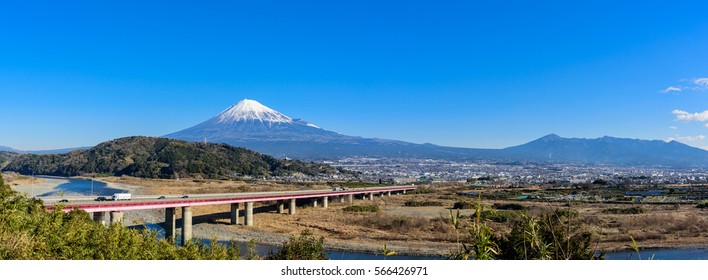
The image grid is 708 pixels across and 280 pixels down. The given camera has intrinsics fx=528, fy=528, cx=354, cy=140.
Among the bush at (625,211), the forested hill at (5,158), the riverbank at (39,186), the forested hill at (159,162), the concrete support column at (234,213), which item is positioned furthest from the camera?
the forested hill at (5,158)

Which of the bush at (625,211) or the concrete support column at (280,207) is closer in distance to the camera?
the bush at (625,211)

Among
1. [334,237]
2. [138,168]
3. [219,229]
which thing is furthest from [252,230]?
[138,168]

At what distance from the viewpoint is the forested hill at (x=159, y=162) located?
90000 mm

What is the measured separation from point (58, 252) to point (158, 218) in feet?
105

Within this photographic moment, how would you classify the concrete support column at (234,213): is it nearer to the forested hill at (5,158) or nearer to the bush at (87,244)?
the bush at (87,244)

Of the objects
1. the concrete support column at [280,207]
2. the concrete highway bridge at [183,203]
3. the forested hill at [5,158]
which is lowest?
the concrete support column at [280,207]

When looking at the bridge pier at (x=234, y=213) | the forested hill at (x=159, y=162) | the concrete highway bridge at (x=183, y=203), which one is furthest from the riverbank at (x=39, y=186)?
the bridge pier at (x=234, y=213)

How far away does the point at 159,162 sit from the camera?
9531 cm

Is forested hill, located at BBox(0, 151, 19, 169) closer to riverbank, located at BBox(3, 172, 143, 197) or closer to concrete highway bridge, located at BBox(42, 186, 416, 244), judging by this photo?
riverbank, located at BBox(3, 172, 143, 197)

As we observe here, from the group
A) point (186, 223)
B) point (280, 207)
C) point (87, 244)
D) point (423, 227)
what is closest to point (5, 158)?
point (280, 207)

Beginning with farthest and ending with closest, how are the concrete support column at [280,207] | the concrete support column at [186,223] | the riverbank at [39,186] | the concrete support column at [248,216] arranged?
the riverbank at [39,186] < the concrete support column at [280,207] < the concrete support column at [248,216] < the concrete support column at [186,223]

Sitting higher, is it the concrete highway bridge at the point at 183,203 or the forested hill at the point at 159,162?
the forested hill at the point at 159,162

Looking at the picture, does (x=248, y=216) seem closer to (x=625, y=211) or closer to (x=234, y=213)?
(x=234, y=213)
